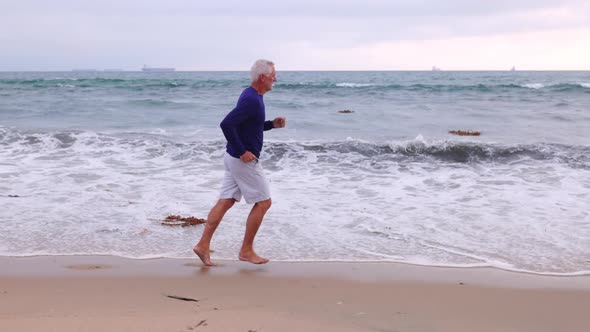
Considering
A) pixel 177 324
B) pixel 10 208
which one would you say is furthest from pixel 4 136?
pixel 177 324

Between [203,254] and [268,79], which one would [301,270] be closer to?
[203,254]

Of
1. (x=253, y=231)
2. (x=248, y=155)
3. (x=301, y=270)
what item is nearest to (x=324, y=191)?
(x=253, y=231)

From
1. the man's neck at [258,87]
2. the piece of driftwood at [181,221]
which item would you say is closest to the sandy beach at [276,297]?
the piece of driftwood at [181,221]

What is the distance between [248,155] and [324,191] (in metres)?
3.46

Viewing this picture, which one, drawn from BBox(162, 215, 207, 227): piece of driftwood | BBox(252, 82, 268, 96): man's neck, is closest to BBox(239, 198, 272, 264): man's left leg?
BBox(252, 82, 268, 96): man's neck

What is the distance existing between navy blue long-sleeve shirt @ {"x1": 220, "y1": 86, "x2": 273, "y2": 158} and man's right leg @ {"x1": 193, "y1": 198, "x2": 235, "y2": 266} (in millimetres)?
487

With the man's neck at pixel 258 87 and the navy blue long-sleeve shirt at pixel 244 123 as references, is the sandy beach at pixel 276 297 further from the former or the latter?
the man's neck at pixel 258 87

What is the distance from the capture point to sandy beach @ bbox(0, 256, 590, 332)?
3.47 meters

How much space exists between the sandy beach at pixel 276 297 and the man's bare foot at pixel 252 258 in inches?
2.6

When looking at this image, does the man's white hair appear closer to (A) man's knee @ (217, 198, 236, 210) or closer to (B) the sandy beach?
(A) man's knee @ (217, 198, 236, 210)

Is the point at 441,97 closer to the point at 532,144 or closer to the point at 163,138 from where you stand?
the point at 532,144

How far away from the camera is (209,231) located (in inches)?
190

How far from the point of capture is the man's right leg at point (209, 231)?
15.6ft

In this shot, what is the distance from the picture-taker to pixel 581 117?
60.5 feet
